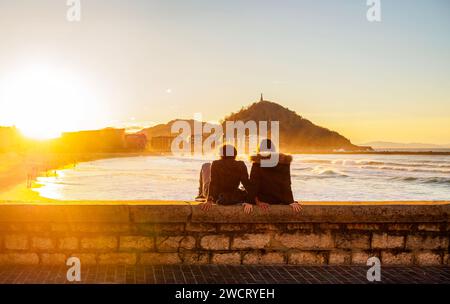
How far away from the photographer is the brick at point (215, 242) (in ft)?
19.7

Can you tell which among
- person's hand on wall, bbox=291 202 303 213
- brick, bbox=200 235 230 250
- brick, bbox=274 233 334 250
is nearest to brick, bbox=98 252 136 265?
brick, bbox=200 235 230 250

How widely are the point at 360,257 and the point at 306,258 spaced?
2.34 feet

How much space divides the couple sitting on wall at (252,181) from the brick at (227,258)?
0.66 m

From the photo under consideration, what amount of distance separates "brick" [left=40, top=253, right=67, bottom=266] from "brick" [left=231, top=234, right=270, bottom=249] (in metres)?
2.09

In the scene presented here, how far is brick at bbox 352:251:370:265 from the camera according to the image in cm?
617

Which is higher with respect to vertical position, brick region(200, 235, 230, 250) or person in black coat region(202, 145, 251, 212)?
person in black coat region(202, 145, 251, 212)

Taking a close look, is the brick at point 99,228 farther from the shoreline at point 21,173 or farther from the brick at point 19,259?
the shoreline at point 21,173

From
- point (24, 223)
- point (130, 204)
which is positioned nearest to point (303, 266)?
point (130, 204)

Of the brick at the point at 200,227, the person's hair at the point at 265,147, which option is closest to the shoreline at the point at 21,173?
the brick at the point at 200,227

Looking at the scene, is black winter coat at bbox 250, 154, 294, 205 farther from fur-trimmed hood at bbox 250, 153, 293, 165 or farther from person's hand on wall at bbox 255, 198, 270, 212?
person's hand on wall at bbox 255, 198, 270, 212

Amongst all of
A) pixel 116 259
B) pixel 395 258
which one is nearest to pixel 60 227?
pixel 116 259

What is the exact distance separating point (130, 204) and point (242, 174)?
4.99 ft

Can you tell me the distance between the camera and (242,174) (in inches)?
251

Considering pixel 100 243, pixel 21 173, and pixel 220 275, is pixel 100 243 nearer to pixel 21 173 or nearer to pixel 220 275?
pixel 220 275
